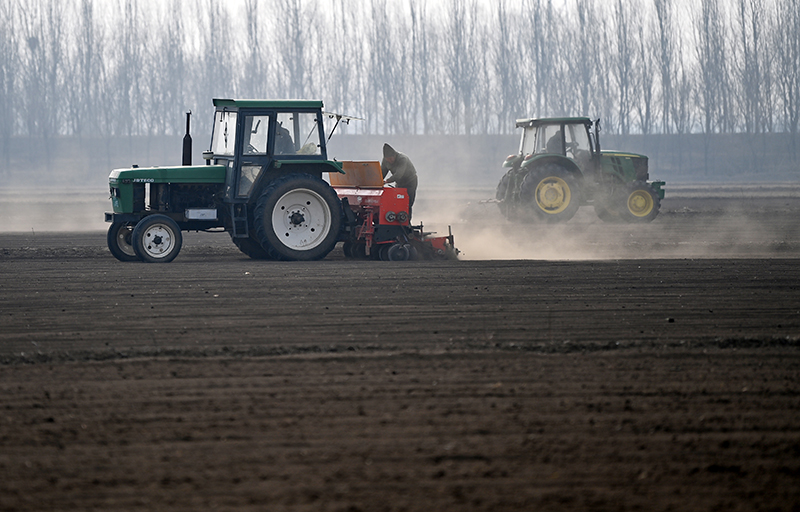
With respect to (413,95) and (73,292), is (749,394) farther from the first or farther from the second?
(413,95)

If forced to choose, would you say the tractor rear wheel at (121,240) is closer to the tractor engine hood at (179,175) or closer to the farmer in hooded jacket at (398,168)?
the tractor engine hood at (179,175)

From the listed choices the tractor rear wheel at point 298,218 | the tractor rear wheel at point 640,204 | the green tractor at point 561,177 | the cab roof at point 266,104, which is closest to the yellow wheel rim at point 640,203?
the tractor rear wheel at point 640,204

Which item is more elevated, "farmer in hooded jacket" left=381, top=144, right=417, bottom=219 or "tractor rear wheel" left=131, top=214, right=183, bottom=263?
"farmer in hooded jacket" left=381, top=144, right=417, bottom=219

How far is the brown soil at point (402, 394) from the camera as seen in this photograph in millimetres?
4113

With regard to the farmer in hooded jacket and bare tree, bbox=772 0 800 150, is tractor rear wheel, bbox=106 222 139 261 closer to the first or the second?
the farmer in hooded jacket

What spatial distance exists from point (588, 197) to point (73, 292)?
39.1 ft

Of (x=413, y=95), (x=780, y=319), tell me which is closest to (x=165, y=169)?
(x=780, y=319)

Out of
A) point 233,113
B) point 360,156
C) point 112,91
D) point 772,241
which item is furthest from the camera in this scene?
point 112,91

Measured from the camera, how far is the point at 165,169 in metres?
12.5

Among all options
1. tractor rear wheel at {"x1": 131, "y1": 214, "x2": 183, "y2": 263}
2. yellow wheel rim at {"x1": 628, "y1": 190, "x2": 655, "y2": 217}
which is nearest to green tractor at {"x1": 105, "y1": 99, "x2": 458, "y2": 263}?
tractor rear wheel at {"x1": 131, "y1": 214, "x2": 183, "y2": 263}

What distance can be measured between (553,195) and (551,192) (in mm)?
80

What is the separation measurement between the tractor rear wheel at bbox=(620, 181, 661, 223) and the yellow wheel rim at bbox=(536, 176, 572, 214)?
1.82 metres

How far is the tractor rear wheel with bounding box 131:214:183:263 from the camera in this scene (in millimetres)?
12086

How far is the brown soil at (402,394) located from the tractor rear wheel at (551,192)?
325 inches
